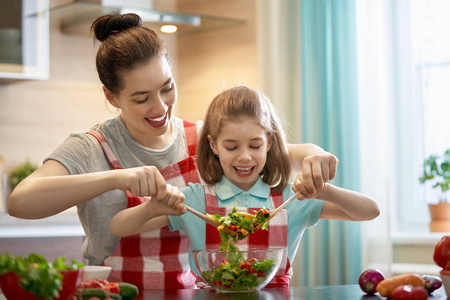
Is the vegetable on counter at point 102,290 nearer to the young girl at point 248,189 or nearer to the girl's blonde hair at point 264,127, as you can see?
the young girl at point 248,189

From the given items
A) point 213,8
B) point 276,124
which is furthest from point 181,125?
point 213,8

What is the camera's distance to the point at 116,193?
6.46ft

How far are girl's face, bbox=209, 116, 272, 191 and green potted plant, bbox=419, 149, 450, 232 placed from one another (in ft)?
4.09

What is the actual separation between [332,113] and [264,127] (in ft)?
4.44

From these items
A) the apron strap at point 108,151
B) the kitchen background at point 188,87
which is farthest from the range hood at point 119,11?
the apron strap at point 108,151

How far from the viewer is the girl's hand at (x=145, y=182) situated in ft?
5.09

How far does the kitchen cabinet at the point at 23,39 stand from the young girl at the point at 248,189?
1.77 metres

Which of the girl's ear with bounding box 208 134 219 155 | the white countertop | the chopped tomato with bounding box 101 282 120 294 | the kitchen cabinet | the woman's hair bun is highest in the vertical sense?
the kitchen cabinet

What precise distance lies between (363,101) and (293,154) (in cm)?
119

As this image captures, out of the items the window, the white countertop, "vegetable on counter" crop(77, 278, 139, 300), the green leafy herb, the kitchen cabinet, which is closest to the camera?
the green leafy herb

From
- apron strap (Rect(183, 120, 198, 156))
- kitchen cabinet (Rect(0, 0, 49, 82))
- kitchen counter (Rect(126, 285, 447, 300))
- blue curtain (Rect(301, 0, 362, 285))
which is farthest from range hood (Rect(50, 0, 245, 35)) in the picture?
kitchen counter (Rect(126, 285, 447, 300))

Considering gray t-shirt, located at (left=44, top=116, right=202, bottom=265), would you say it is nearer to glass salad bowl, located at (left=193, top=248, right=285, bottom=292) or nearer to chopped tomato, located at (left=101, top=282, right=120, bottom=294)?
glass salad bowl, located at (left=193, top=248, right=285, bottom=292)

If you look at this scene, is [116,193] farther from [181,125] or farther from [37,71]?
[37,71]

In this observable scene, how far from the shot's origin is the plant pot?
9.33 ft
